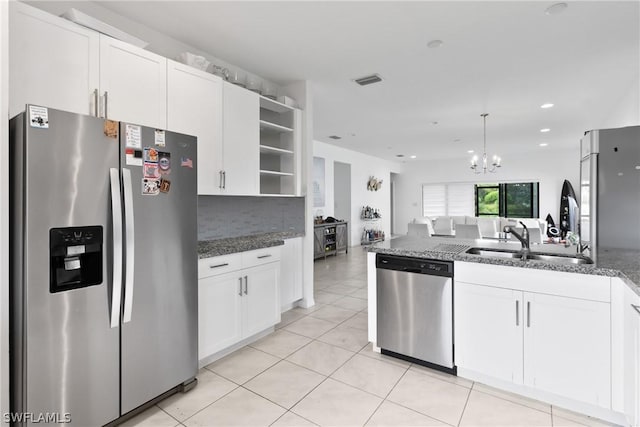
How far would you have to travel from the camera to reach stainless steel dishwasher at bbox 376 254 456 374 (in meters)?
2.29

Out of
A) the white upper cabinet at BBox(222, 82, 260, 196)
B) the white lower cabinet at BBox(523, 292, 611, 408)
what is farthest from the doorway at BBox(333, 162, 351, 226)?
the white lower cabinet at BBox(523, 292, 611, 408)

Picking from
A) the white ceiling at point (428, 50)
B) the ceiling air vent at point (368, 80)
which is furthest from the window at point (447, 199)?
the ceiling air vent at point (368, 80)

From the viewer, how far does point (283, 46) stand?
2.93 m

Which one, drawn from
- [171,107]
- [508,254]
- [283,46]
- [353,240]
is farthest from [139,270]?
[353,240]

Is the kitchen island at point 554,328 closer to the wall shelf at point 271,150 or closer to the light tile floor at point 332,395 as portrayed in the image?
the light tile floor at point 332,395

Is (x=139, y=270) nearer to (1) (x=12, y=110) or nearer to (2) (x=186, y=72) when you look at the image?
(1) (x=12, y=110)

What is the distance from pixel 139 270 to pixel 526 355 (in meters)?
2.38

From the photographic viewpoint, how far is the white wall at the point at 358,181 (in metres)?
7.82

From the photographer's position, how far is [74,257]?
158cm

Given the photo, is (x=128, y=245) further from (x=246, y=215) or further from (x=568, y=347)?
(x=568, y=347)

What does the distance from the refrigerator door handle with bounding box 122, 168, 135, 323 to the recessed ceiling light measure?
3072 mm

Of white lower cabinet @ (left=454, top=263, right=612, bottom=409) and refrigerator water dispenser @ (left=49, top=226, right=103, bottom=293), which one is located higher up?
refrigerator water dispenser @ (left=49, top=226, right=103, bottom=293)

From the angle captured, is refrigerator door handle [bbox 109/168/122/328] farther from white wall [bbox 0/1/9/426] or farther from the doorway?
the doorway

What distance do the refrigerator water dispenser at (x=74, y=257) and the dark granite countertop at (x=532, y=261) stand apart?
1844mm
